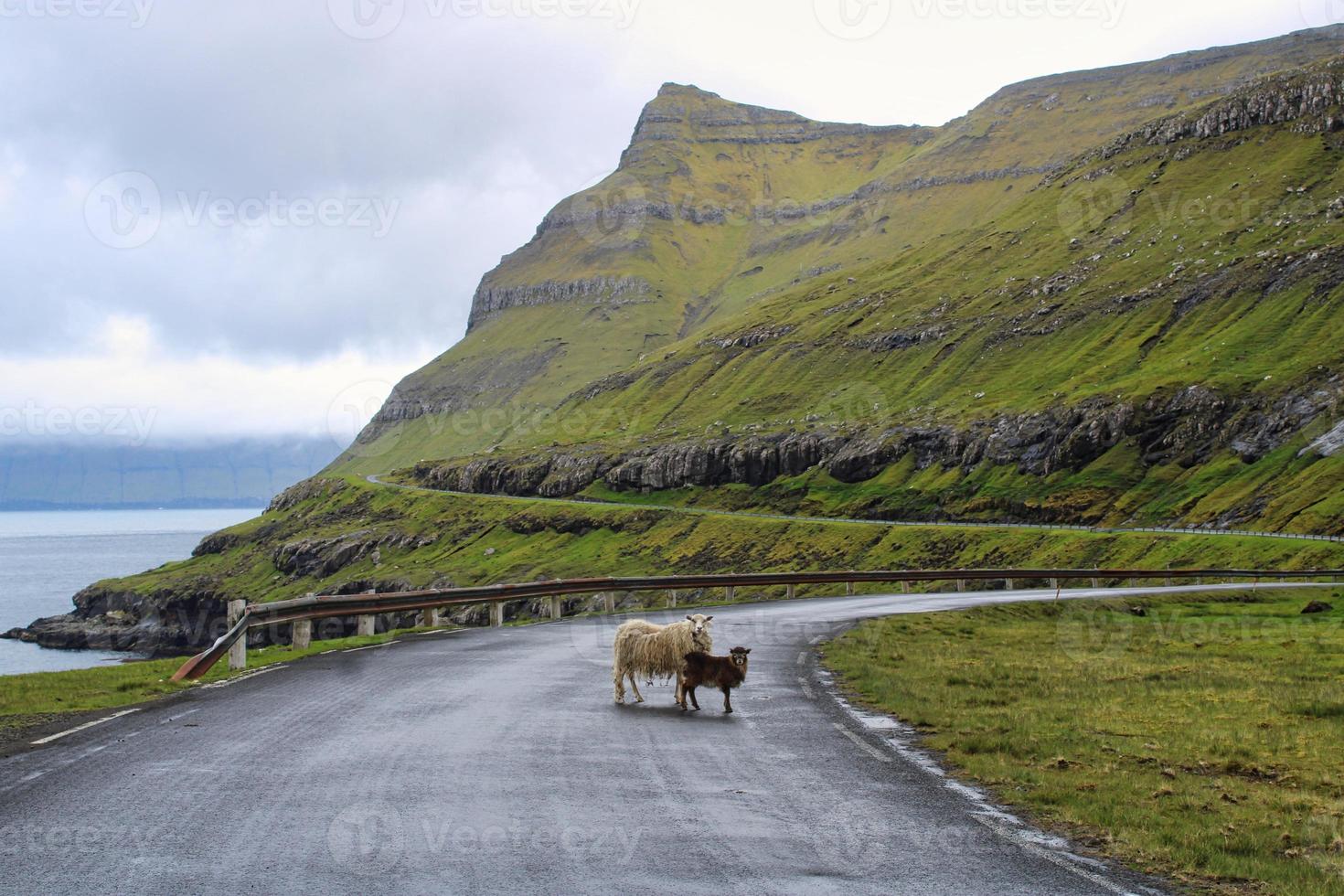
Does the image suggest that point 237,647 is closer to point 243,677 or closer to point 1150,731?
point 243,677

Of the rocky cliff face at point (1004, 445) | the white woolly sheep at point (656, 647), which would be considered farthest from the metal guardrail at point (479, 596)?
the rocky cliff face at point (1004, 445)

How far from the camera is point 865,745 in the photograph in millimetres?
13266

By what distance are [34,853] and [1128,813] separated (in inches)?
361

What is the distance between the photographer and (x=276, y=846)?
26.8ft

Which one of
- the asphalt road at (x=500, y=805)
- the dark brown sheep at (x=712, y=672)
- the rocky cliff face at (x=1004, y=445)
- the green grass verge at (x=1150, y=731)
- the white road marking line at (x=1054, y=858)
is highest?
the rocky cliff face at (x=1004, y=445)

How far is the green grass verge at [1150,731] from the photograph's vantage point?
9.12 meters

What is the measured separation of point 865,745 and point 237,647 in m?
13.8

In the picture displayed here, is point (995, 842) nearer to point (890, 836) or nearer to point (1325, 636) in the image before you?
point (890, 836)

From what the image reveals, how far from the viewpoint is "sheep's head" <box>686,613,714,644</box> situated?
1580cm

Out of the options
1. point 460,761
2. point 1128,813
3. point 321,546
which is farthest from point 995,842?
point 321,546

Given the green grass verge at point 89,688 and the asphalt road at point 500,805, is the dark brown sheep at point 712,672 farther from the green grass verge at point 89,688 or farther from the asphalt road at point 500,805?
the green grass verge at point 89,688

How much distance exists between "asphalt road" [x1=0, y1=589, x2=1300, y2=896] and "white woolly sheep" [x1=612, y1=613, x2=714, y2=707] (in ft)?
1.79

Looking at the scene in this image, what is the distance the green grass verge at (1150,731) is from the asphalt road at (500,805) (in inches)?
35.2

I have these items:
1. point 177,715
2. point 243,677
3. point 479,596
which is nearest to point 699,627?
point 177,715
